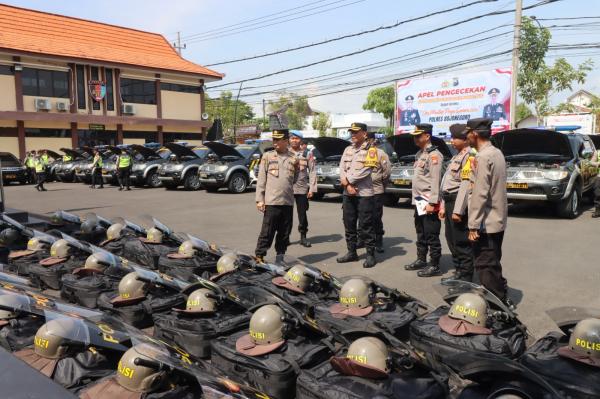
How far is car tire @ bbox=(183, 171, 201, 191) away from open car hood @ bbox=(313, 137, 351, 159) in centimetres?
536

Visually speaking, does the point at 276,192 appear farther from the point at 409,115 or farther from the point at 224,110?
the point at 224,110

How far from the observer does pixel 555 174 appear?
9086 millimetres

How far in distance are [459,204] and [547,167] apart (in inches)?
225

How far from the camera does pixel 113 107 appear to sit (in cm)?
2909

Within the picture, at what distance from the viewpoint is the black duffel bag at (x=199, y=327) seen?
342cm

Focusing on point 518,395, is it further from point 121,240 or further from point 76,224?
point 76,224

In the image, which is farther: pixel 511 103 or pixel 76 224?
pixel 511 103

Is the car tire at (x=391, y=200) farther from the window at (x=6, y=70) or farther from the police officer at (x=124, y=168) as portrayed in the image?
the window at (x=6, y=70)

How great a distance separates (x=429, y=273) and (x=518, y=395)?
11.3 feet

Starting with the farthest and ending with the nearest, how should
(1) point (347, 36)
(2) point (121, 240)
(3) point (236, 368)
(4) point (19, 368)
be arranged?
1. (1) point (347, 36)
2. (2) point (121, 240)
3. (3) point (236, 368)
4. (4) point (19, 368)

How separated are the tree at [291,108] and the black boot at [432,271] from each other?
223 ft

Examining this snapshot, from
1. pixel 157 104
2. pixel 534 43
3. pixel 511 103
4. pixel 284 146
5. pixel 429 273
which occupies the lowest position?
pixel 429 273

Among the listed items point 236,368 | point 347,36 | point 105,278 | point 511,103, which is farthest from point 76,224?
point 347,36

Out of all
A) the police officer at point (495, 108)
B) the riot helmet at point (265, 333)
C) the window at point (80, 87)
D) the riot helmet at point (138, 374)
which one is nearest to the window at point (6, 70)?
the window at point (80, 87)
